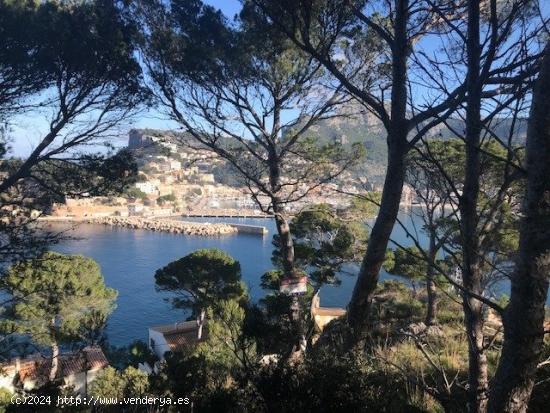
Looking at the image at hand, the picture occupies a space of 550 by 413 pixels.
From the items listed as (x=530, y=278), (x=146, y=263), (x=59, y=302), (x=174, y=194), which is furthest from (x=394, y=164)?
(x=174, y=194)

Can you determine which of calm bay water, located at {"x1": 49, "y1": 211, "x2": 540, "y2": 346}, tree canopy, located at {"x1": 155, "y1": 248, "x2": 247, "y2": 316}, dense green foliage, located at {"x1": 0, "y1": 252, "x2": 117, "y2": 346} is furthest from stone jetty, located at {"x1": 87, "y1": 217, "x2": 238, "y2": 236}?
dense green foliage, located at {"x1": 0, "y1": 252, "x2": 117, "y2": 346}

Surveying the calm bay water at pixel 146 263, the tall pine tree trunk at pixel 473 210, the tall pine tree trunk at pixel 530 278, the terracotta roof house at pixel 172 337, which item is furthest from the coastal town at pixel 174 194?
the terracotta roof house at pixel 172 337

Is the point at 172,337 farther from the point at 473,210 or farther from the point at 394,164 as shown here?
the point at 473,210

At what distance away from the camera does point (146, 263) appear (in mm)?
23953

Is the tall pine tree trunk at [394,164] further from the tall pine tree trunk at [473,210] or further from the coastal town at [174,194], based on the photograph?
the coastal town at [174,194]

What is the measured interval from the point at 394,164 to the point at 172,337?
405 inches

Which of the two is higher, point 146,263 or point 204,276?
point 204,276

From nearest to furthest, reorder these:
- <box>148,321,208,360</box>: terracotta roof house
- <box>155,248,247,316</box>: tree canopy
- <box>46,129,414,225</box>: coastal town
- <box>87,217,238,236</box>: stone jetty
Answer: <box>46,129,414,225</box>: coastal town < <box>155,248,247,316</box>: tree canopy < <box>148,321,208,360</box>: terracotta roof house < <box>87,217,238,236</box>: stone jetty

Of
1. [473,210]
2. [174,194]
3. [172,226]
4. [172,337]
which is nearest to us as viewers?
[473,210]

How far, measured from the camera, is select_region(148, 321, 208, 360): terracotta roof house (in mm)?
10609

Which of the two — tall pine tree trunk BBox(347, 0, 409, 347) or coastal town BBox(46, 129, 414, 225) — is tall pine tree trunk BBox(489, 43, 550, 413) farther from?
coastal town BBox(46, 129, 414, 225)

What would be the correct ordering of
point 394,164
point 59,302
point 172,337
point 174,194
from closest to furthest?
1. point 394,164
2. point 59,302
3. point 172,337
4. point 174,194

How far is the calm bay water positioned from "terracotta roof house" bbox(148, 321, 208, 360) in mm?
1955

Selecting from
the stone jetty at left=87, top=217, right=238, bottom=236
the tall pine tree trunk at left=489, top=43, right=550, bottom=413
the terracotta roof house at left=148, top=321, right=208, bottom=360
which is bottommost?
the terracotta roof house at left=148, top=321, right=208, bottom=360
